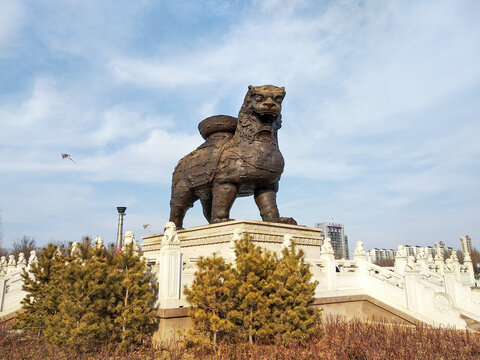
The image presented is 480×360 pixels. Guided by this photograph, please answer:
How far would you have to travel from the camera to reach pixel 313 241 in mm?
10531

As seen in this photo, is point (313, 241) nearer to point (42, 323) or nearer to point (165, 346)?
point (165, 346)

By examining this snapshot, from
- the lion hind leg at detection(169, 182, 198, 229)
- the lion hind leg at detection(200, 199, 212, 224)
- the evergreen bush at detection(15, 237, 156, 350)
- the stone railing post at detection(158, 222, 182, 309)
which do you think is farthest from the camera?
the lion hind leg at detection(200, 199, 212, 224)

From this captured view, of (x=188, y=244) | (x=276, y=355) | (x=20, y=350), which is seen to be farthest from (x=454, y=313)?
(x=20, y=350)

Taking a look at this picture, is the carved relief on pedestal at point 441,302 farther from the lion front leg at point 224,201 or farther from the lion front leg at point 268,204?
the lion front leg at point 224,201

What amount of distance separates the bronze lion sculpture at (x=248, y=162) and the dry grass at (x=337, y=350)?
4.19 m

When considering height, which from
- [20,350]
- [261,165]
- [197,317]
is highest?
[261,165]

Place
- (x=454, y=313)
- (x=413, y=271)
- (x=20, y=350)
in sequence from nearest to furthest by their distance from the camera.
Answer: (x=20, y=350)
(x=454, y=313)
(x=413, y=271)

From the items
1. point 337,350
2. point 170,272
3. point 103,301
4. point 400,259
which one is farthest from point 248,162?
point 400,259

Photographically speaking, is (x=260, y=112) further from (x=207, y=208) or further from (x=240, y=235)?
(x=207, y=208)

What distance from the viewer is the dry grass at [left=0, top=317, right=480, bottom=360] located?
5.38 m

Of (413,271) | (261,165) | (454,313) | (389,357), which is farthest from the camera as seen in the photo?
(261,165)

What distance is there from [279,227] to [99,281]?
4968 mm

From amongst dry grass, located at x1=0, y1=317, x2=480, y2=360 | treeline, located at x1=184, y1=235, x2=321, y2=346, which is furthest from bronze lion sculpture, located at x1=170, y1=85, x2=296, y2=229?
dry grass, located at x1=0, y1=317, x2=480, y2=360

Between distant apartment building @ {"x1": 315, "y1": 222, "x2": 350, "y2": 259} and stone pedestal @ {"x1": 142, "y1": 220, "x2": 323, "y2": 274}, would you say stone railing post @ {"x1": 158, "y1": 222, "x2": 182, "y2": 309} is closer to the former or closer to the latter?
stone pedestal @ {"x1": 142, "y1": 220, "x2": 323, "y2": 274}
